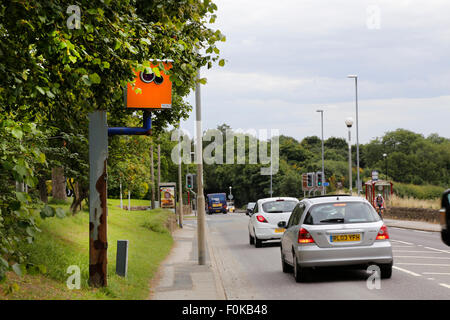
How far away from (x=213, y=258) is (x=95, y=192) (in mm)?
9045

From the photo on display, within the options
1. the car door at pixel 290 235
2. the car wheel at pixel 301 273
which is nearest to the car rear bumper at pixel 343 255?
the car wheel at pixel 301 273

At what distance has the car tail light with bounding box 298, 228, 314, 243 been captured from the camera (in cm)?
1190

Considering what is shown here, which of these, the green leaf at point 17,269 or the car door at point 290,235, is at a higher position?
the green leaf at point 17,269

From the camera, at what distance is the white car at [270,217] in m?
22.5

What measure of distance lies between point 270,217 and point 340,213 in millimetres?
10384

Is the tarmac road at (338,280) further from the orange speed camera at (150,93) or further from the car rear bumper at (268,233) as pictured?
the orange speed camera at (150,93)

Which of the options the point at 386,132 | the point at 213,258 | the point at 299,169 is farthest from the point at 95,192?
the point at 386,132

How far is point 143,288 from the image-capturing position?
11.8 metres

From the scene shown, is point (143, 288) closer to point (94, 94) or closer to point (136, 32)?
point (94, 94)

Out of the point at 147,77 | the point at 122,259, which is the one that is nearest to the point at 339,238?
the point at 122,259

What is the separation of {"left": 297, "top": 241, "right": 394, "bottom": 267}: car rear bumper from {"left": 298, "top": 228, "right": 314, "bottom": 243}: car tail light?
0.11 m

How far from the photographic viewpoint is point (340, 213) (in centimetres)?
1218

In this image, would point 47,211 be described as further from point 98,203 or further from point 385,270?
point 385,270
